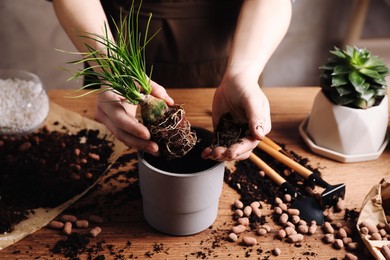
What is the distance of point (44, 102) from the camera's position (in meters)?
1.28

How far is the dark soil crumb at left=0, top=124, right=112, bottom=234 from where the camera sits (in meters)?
1.05

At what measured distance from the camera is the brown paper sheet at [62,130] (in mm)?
970

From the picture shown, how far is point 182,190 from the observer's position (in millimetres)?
907

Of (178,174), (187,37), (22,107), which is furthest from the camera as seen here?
(187,37)

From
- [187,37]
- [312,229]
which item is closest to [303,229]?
[312,229]

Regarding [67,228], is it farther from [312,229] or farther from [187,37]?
[187,37]

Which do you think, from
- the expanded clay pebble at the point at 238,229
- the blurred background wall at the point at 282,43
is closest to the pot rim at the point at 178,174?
the expanded clay pebble at the point at 238,229

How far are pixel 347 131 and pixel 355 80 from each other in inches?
4.9

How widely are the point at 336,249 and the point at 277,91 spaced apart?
0.56 m

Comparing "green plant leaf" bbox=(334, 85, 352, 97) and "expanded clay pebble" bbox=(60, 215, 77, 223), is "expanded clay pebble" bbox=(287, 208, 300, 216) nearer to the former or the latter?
"green plant leaf" bbox=(334, 85, 352, 97)

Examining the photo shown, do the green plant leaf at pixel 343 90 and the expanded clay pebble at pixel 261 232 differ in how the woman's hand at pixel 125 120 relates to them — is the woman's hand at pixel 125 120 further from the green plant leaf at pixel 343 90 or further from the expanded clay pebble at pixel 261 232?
the green plant leaf at pixel 343 90

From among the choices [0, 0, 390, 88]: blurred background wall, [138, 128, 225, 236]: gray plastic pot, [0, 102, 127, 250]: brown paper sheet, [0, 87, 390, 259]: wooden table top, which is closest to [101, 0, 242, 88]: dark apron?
[0, 102, 127, 250]: brown paper sheet

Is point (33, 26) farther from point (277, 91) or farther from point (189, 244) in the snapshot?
point (189, 244)

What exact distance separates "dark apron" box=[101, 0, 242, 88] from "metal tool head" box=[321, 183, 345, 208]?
0.65m
